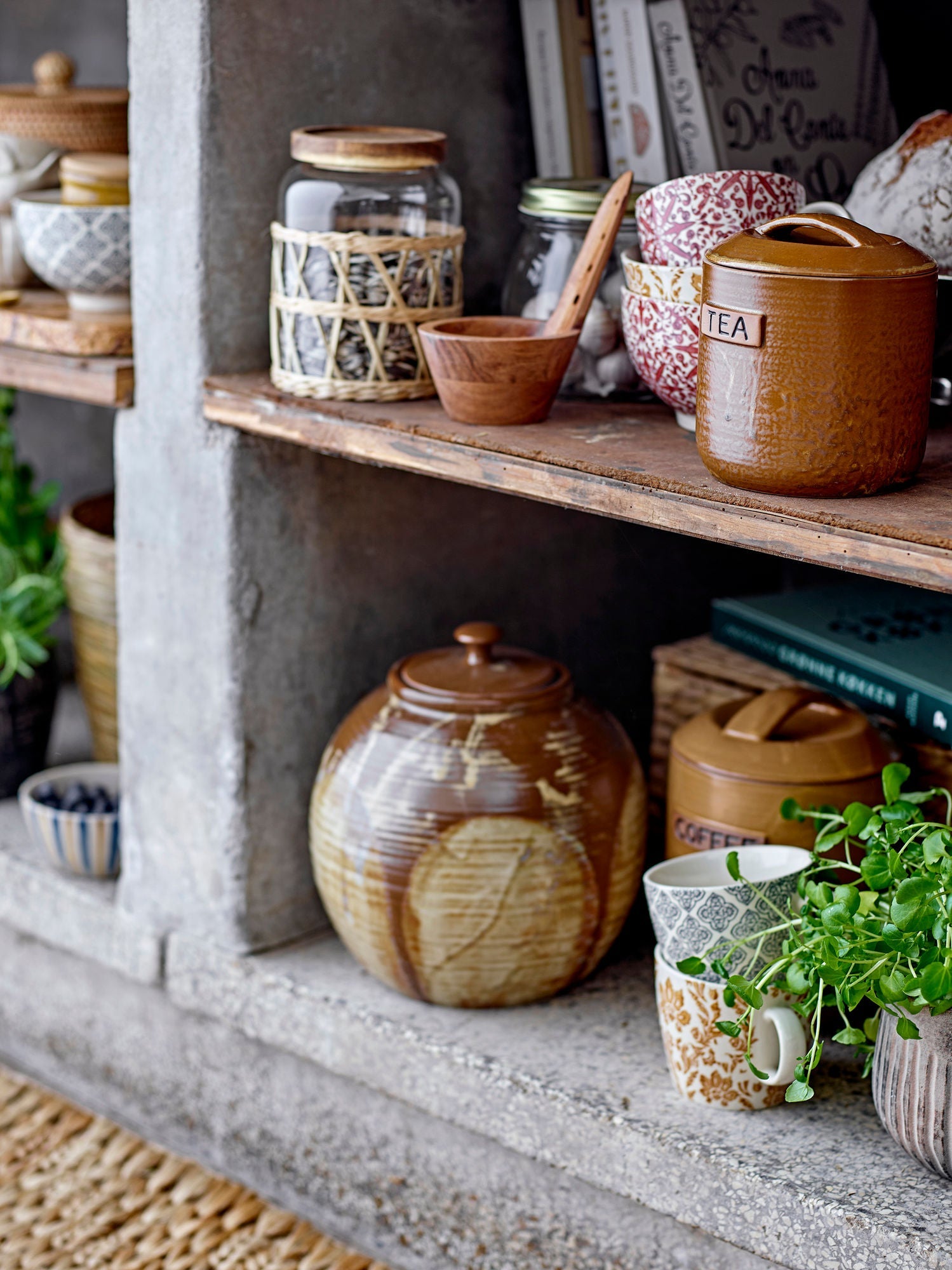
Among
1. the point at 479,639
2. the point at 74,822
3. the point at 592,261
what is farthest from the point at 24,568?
the point at 592,261

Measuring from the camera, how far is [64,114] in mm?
1562

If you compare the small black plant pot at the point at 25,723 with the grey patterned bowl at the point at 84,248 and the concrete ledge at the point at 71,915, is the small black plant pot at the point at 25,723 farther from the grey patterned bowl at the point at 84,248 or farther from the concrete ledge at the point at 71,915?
the grey patterned bowl at the point at 84,248

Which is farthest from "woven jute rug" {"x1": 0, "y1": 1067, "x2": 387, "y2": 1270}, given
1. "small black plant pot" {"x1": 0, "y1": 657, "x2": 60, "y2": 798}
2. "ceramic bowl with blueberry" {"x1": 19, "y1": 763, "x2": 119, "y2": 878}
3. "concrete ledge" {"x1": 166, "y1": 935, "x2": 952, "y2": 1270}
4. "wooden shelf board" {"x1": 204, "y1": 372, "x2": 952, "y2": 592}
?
"wooden shelf board" {"x1": 204, "y1": 372, "x2": 952, "y2": 592}

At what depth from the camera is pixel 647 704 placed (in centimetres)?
188

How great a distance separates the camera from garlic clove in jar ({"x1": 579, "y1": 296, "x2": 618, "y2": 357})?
4.25 feet

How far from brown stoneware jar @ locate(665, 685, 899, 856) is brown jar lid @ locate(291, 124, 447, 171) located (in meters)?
0.56

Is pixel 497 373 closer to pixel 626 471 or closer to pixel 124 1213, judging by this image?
pixel 626 471

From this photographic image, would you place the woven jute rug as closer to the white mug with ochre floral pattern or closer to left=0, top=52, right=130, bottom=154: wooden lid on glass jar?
the white mug with ochre floral pattern

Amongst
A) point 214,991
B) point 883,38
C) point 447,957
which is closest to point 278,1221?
point 214,991

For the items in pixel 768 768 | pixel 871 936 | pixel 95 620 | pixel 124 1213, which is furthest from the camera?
pixel 95 620

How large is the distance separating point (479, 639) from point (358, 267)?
36 centimetres

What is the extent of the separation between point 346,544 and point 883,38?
858 mm

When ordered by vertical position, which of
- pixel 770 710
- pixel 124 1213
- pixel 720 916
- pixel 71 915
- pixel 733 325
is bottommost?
pixel 124 1213

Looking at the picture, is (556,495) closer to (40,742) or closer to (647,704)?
(647,704)
